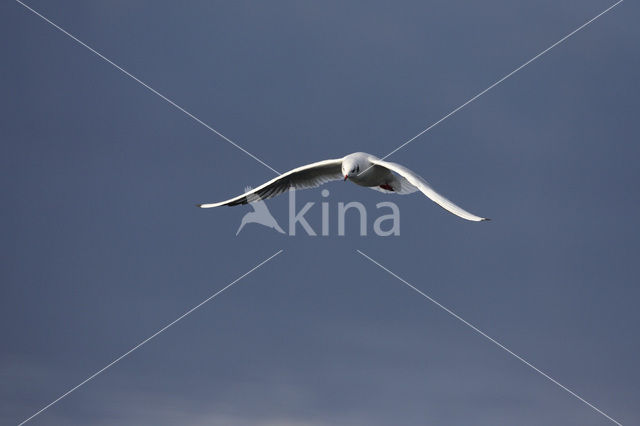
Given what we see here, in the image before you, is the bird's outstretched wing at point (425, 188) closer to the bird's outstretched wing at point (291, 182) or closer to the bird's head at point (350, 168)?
the bird's head at point (350, 168)

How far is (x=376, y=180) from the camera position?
96.1 feet

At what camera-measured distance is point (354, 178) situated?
93.5 feet

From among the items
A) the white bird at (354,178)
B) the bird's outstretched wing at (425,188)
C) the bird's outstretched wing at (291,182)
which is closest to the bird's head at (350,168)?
the white bird at (354,178)

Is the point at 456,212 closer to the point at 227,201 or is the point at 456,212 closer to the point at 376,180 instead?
the point at 376,180

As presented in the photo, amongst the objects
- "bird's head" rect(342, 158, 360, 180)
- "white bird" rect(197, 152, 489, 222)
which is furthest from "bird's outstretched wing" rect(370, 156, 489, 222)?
"bird's head" rect(342, 158, 360, 180)

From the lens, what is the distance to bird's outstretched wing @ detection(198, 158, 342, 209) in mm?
30391

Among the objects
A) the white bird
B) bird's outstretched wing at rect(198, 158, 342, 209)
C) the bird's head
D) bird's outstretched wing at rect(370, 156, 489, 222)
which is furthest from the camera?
bird's outstretched wing at rect(198, 158, 342, 209)

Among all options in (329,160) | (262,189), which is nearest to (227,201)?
(262,189)

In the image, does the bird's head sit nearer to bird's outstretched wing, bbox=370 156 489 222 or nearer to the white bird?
the white bird

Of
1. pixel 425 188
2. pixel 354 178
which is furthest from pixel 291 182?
pixel 425 188

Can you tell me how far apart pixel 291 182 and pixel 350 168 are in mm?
3634

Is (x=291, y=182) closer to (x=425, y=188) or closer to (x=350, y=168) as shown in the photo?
(x=350, y=168)

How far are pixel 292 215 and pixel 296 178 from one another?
1794 millimetres

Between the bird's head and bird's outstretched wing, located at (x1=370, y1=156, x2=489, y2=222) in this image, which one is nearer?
bird's outstretched wing, located at (x1=370, y1=156, x2=489, y2=222)
